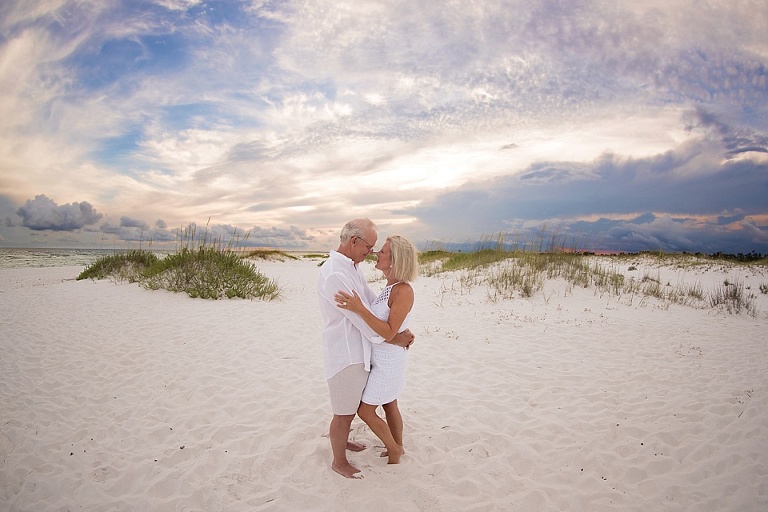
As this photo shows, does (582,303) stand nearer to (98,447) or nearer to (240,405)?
(240,405)

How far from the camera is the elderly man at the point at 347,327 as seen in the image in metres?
3.02

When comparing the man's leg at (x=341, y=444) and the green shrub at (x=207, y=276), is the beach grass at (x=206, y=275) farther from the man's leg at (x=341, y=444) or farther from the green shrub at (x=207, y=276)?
the man's leg at (x=341, y=444)

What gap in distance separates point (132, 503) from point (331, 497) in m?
1.73

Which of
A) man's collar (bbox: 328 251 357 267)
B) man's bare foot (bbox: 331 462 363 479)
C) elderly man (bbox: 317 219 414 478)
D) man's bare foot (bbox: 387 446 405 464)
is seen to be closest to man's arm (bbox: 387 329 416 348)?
elderly man (bbox: 317 219 414 478)

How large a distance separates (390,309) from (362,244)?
0.57 m

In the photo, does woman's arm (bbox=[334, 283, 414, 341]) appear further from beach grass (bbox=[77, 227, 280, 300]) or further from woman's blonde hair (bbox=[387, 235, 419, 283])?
beach grass (bbox=[77, 227, 280, 300])

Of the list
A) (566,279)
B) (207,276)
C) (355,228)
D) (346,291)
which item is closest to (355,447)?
(346,291)

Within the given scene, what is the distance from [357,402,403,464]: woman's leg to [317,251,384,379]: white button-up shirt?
39 cm

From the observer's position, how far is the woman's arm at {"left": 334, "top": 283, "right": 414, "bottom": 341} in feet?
9.55

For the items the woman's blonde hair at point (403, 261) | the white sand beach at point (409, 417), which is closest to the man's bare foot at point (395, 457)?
the white sand beach at point (409, 417)

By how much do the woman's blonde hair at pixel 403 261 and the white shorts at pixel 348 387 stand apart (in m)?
0.79

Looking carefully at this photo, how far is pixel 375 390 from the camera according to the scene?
329 cm

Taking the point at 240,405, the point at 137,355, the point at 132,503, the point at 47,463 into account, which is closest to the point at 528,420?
the point at 240,405

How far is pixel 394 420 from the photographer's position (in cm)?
375
